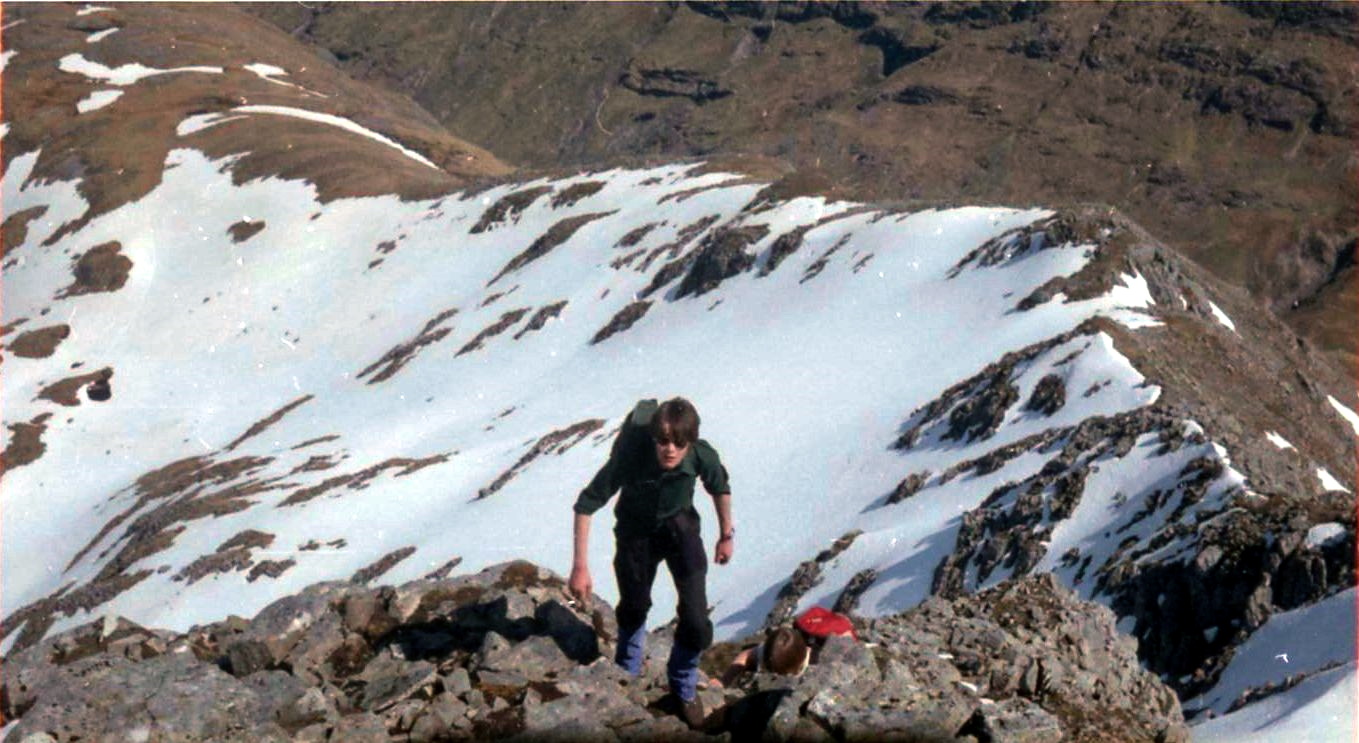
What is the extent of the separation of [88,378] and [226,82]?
76.2 meters

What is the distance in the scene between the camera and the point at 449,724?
38.3 ft

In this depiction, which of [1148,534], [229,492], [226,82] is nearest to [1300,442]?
[1148,534]

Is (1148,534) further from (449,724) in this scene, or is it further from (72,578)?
(72,578)

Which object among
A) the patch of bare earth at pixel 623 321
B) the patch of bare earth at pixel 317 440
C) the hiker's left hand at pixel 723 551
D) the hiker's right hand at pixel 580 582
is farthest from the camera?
the patch of bare earth at pixel 317 440

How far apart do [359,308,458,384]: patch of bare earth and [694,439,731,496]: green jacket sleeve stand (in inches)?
2663

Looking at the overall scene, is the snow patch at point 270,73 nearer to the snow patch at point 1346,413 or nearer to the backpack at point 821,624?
the snow patch at point 1346,413

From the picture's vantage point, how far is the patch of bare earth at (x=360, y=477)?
57.1 metres

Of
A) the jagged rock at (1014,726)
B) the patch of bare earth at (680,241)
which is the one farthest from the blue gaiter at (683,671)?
A: the patch of bare earth at (680,241)

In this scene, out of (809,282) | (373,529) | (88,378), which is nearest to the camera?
(373,529)

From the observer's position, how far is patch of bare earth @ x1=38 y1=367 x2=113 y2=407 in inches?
3665

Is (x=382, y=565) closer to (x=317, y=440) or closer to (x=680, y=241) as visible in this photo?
(x=317, y=440)

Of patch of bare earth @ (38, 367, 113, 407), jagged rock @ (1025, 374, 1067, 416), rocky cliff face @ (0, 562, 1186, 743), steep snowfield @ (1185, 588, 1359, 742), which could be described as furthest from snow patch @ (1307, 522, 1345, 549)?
patch of bare earth @ (38, 367, 113, 407)

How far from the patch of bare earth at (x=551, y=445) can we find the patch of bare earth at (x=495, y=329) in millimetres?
21754

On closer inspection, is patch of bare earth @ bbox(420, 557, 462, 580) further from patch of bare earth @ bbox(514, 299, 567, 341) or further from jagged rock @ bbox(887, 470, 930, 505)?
patch of bare earth @ bbox(514, 299, 567, 341)
